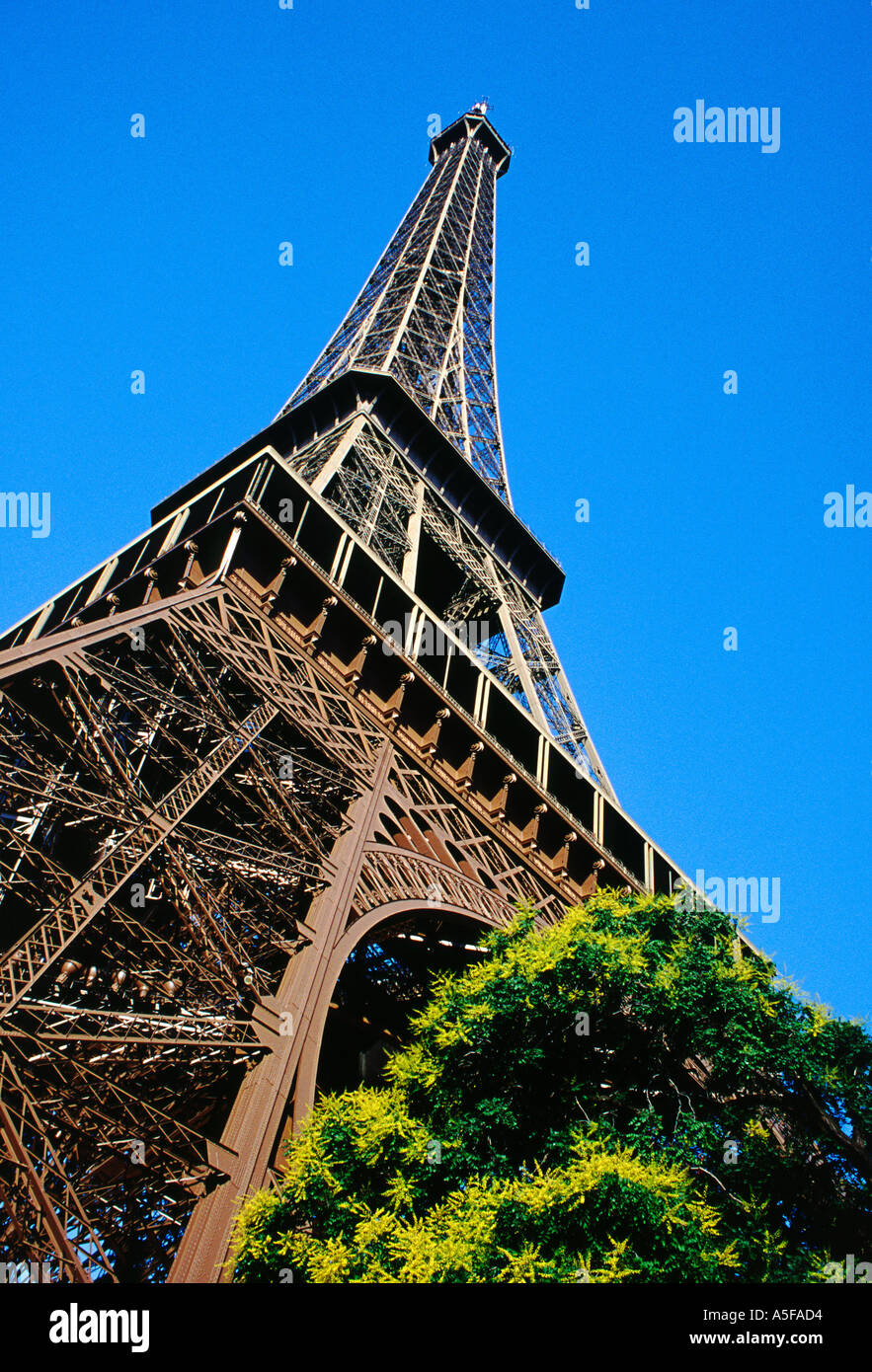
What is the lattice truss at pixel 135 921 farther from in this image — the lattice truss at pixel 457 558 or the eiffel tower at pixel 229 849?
the lattice truss at pixel 457 558

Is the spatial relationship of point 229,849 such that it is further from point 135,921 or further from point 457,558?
point 457,558

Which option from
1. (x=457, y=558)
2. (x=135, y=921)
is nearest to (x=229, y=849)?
(x=135, y=921)

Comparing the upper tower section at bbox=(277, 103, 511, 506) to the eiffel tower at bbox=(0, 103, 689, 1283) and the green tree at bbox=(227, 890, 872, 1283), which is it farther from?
the green tree at bbox=(227, 890, 872, 1283)

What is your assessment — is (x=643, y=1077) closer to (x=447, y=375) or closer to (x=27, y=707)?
(x=27, y=707)

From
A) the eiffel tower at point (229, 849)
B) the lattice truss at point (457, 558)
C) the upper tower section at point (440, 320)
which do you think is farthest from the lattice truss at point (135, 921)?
the upper tower section at point (440, 320)

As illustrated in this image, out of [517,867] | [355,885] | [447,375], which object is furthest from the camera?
[447,375]
